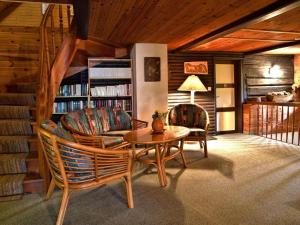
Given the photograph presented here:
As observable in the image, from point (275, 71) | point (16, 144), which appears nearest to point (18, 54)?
point (16, 144)

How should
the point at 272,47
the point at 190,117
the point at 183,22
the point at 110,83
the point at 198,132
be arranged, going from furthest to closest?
the point at 272,47 < the point at 110,83 < the point at 190,117 < the point at 198,132 < the point at 183,22

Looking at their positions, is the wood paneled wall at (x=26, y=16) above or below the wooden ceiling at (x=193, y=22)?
above

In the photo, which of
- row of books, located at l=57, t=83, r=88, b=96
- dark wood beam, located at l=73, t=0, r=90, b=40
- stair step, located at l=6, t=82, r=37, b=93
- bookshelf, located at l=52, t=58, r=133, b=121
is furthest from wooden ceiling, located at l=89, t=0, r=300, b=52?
stair step, located at l=6, t=82, r=37, b=93

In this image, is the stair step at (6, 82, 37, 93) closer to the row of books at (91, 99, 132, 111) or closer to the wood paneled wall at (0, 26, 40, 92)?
the wood paneled wall at (0, 26, 40, 92)

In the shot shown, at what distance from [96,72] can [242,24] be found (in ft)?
8.90

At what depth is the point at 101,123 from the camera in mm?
4137

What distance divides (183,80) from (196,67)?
0.46m

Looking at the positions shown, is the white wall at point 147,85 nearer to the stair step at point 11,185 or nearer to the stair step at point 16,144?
the stair step at point 16,144

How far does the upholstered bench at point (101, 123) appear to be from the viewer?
3543 mm

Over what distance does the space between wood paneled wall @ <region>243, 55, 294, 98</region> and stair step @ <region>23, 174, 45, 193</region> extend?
17.8ft

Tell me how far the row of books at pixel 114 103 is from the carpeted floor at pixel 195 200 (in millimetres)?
1716

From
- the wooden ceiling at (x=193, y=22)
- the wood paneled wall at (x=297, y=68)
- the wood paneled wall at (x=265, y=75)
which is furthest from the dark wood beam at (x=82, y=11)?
the wood paneled wall at (x=297, y=68)

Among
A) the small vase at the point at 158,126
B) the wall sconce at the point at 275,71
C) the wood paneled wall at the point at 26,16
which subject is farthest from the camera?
the wall sconce at the point at 275,71

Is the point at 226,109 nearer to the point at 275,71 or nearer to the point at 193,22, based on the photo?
the point at 275,71
